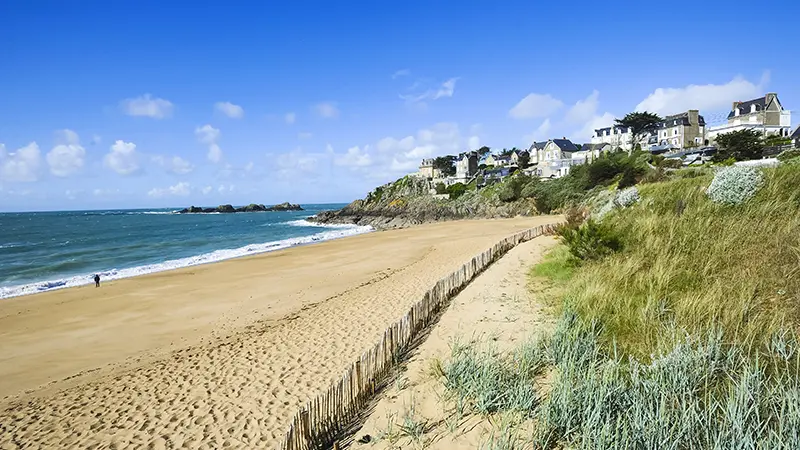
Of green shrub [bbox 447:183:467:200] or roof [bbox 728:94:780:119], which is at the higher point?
roof [bbox 728:94:780:119]

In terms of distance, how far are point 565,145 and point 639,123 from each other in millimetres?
11826

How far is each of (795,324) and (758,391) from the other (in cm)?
217

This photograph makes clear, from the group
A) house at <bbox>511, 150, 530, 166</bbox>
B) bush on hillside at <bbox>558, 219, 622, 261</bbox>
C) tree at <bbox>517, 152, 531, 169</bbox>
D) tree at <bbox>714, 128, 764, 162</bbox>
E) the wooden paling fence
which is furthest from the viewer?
house at <bbox>511, 150, 530, 166</bbox>

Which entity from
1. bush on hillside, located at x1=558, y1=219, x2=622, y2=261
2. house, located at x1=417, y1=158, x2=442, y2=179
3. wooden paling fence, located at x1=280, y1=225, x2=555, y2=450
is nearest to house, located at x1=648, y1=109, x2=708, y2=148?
house, located at x1=417, y1=158, x2=442, y2=179

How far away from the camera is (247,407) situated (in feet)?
23.8

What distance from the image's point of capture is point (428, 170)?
368ft

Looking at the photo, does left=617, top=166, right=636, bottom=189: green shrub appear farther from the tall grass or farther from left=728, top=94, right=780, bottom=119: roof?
left=728, top=94, right=780, bottom=119: roof

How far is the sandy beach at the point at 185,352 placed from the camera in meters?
6.93

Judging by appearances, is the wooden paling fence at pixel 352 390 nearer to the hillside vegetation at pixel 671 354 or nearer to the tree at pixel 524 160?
the hillside vegetation at pixel 671 354

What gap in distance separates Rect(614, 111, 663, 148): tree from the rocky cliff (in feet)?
84.9

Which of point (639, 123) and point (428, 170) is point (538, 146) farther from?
point (428, 170)

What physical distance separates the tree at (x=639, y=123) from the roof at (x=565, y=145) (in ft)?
26.3

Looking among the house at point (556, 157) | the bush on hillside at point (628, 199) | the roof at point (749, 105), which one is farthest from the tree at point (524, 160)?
the bush on hillside at point (628, 199)

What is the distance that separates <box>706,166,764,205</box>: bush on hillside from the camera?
33.9ft
